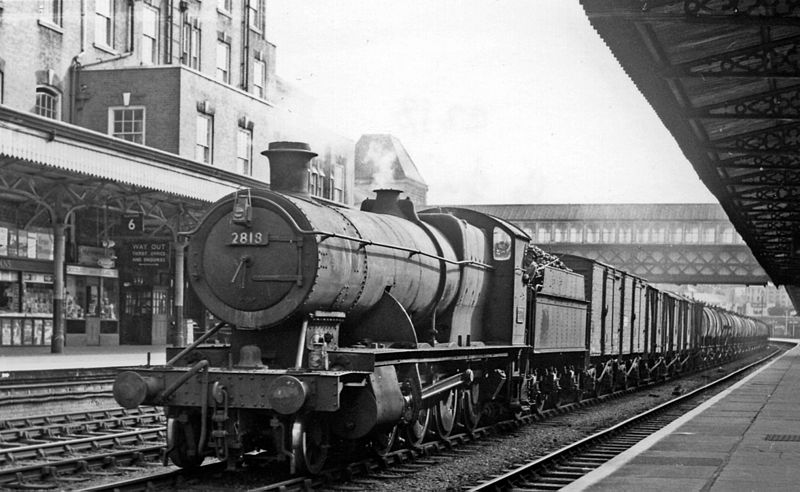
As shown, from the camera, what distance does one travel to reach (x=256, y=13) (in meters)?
40.4

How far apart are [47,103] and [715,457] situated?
23754 millimetres

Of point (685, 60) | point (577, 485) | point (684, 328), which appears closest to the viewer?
point (577, 485)

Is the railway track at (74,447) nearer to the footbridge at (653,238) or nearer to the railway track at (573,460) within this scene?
the railway track at (573,460)

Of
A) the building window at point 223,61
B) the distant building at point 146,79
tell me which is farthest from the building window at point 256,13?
the building window at point 223,61

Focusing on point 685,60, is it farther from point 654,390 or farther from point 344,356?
point 654,390

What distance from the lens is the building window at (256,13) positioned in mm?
39656

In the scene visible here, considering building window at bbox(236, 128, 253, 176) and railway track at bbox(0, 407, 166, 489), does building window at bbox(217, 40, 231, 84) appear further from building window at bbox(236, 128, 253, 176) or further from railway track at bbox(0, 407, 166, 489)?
railway track at bbox(0, 407, 166, 489)

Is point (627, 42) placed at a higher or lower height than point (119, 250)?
higher

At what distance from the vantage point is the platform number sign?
25.5 metres

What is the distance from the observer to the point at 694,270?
5859 cm

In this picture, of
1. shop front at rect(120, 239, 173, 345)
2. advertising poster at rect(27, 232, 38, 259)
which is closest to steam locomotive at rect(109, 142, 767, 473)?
advertising poster at rect(27, 232, 38, 259)

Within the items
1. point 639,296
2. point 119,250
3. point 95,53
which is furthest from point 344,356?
point 95,53

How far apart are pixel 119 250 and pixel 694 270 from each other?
128 feet

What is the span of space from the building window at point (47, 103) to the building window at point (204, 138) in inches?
175
